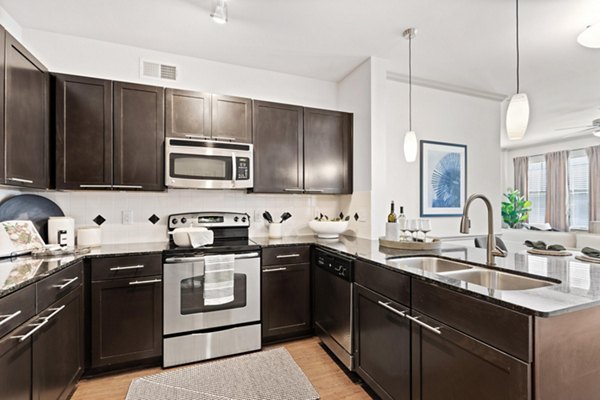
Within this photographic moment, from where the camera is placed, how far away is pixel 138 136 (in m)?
2.56

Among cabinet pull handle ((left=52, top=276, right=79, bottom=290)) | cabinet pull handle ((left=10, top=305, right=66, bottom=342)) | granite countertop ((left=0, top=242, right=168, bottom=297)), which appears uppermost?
granite countertop ((left=0, top=242, right=168, bottom=297))

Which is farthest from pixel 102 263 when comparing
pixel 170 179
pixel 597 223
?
pixel 597 223

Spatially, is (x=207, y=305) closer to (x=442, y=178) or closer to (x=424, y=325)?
(x=424, y=325)

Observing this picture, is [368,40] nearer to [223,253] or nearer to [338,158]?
[338,158]

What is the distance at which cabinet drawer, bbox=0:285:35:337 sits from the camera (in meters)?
1.26

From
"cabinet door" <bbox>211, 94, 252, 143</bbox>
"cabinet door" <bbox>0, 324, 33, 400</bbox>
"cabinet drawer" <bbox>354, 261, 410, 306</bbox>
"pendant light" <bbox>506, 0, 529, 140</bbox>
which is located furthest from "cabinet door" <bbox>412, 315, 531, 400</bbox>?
"cabinet door" <bbox>211, 94, 252, 143</bbox>

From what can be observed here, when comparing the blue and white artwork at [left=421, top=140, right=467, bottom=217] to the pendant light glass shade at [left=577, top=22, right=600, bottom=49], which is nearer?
the pendant light glass shade at [left=577, top=22, right=600, bottom=49]

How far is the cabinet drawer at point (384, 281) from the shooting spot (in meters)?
1.68

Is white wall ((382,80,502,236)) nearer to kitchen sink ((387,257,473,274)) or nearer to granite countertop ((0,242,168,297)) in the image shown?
kitchen sink ((387,257,473,274))

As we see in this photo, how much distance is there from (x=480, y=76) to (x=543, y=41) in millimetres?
760

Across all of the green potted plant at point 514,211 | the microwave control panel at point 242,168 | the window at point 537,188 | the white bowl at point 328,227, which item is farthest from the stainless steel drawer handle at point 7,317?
the window at point 537,188

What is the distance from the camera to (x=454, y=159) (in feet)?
12.4

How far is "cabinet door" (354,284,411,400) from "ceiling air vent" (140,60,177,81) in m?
2.57

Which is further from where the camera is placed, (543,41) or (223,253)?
(543,41)
